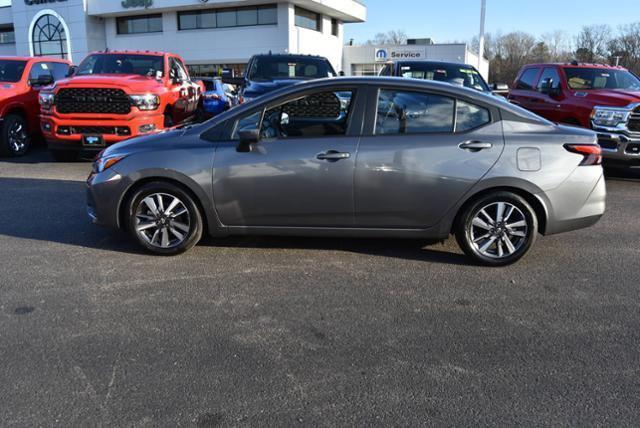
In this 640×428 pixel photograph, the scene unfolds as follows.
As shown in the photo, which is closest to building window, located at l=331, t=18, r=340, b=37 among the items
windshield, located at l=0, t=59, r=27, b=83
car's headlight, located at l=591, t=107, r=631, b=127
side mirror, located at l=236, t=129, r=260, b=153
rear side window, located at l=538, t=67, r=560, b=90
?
Answer: rear side window, located at l=538, t=67, r=560, b=90

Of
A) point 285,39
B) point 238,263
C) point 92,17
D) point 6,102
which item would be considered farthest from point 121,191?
point 92,17

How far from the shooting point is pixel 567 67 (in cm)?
1030

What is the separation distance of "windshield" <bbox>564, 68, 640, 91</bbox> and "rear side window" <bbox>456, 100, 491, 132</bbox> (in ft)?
20.5

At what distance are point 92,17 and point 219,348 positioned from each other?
47.2 meters

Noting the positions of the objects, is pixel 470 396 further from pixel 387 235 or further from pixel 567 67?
pixel 567 67

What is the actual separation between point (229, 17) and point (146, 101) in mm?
33884

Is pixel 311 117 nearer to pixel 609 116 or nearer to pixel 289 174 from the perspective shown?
pixel 289 174

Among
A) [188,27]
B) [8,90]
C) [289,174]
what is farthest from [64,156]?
[188,27]

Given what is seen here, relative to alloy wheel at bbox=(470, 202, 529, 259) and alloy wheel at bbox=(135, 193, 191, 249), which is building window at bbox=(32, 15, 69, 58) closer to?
alloy wheel at bbox=(135, 193, 191, 249)

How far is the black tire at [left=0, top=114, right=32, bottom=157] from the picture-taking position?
10461 millimetres

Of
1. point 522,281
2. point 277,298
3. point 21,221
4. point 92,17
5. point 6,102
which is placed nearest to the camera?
point 277,298

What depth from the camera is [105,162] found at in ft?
16.5

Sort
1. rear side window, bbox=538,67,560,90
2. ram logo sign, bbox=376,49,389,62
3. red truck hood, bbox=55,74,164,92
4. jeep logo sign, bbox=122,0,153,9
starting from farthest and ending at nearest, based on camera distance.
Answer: ram logo sign, bbox=376,49,389,62 → jeep logo sign, bbox=122,0,153,9 → rear side window, bbox=538,67,560,90 → red truck hood, bbox=55,74,164,92

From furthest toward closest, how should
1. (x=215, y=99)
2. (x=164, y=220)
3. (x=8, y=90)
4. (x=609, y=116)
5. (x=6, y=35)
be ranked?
1. (x=6, y=35)
2. (x=215, y=99)
3. (x=8, y=90)
4. (x=609, y=116)
5. (x=164, y=220)
